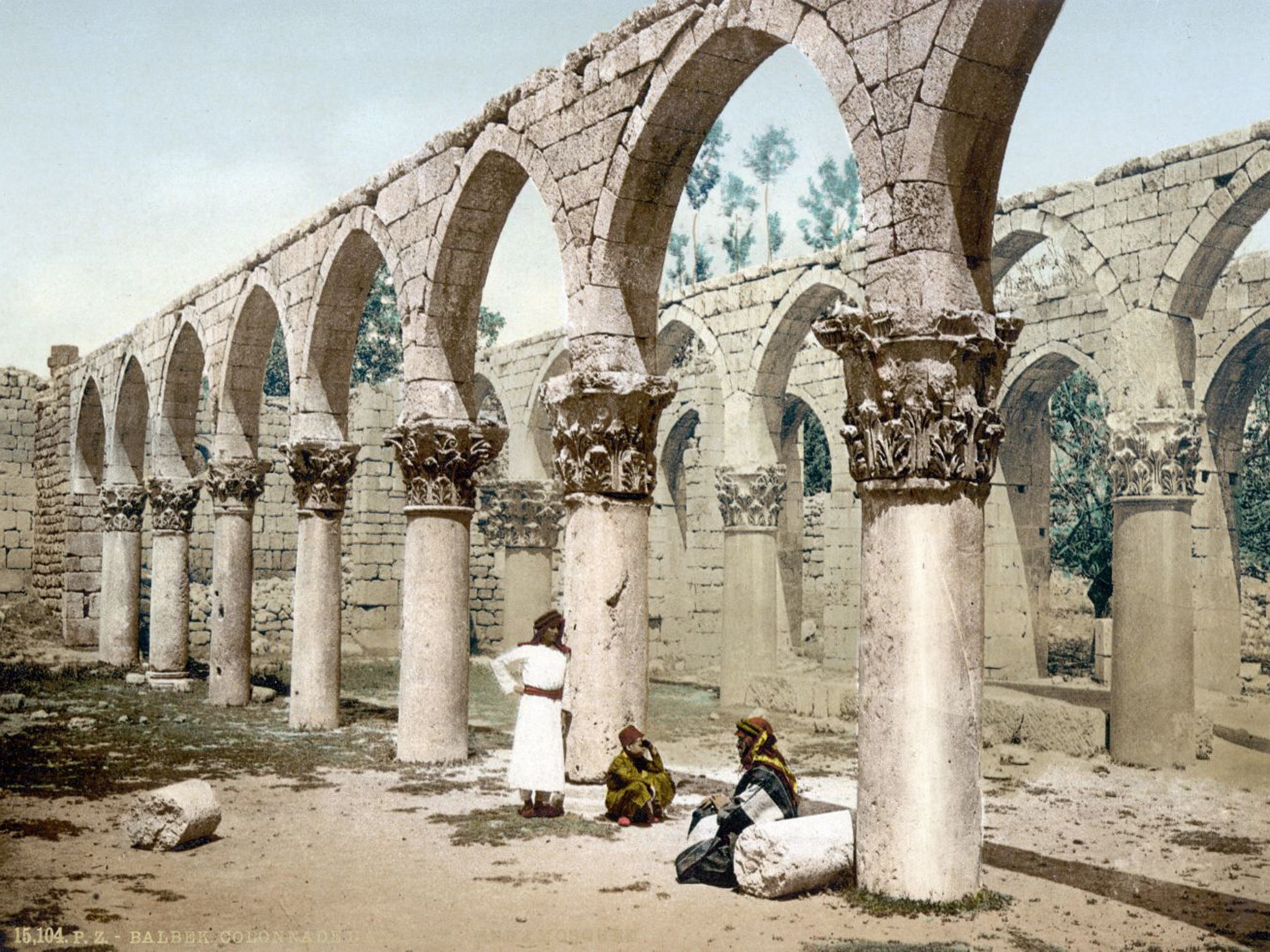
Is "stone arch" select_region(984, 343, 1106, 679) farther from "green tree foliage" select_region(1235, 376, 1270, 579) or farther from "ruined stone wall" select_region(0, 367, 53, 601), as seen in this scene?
"ruined stone wall" select_region(0, 367, 53, 601)

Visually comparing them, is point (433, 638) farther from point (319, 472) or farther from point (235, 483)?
point (235, 483)

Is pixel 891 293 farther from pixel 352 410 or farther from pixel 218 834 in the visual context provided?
pixel 352 410

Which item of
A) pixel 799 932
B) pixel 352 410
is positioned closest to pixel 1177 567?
pixel 799 932

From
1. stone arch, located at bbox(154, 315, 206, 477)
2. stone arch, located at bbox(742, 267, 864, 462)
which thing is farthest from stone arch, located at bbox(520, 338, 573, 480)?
stone arch, located at bbox(154, 315, 206, 477)

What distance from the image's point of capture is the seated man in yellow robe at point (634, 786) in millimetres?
8250

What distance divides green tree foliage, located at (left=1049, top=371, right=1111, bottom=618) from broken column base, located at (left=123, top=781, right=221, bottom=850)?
16794 mm

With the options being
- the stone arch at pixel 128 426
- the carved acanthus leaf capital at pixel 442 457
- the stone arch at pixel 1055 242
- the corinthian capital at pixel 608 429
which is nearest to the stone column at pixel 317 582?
the carved acanthus leaf capital at pixel 442 457

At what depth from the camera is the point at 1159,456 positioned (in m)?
12.4

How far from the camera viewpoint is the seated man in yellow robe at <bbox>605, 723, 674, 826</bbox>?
8.25m

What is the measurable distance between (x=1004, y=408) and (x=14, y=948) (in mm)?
15584

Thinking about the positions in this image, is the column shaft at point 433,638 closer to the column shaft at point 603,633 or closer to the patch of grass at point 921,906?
the column shaft at point 603,633

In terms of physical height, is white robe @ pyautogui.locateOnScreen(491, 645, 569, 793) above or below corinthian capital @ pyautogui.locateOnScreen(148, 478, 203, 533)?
below

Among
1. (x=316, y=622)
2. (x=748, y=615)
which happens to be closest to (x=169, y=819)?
(x=316, y=622)

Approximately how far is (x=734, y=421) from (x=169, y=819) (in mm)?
11180
